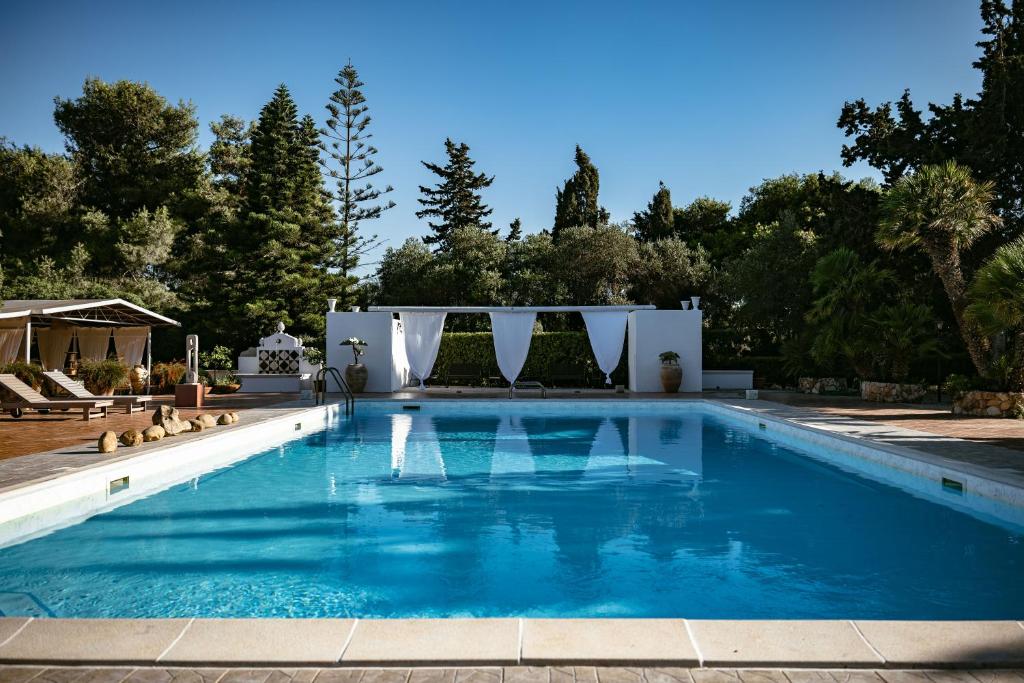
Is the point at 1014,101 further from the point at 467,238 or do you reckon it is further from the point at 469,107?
the point at 467,238

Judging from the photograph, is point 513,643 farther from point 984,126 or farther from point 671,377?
point 984,126

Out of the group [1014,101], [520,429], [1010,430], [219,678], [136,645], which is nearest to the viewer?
[219,678]

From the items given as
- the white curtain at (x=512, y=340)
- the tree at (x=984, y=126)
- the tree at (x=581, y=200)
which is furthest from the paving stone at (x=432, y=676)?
the tree at (x=581, y=200)

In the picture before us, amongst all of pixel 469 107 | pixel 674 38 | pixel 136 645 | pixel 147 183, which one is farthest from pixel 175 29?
pixel 136 645

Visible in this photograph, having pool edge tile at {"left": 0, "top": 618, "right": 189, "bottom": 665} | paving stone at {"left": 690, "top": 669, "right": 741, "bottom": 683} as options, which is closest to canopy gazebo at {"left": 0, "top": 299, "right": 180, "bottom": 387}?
pool edge tile at {"left": 0, "top": 618, "right": 189, "bottom": 665}

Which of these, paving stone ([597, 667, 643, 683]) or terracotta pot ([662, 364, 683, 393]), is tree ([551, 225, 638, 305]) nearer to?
terracotta pot ([662, 364, 683, 393])

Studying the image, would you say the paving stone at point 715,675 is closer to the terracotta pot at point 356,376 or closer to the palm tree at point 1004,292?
the palm tree at point 1004,292

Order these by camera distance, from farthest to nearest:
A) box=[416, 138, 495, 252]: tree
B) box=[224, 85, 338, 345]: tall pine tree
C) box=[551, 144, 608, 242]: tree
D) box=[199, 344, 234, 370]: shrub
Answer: box=[416, 138, 495, 252]: tree < box=[551, 144, 608, 242]: tree < box=[224, 85, 338, 345]: tall pine tree < box=[199, 344, 234, 370]: shrub

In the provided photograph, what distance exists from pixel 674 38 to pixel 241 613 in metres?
13.2

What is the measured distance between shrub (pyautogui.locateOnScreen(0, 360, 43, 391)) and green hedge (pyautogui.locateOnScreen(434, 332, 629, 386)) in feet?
24.7

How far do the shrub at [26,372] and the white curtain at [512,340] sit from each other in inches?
319

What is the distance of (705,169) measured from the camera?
2255cm

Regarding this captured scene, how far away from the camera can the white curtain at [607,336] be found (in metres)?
14.8

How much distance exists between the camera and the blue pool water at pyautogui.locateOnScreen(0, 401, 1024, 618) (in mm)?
3400
